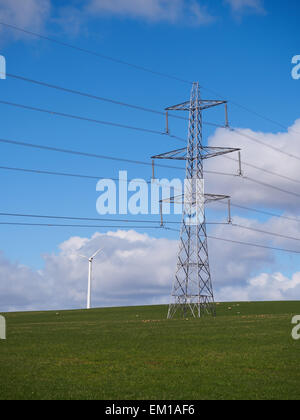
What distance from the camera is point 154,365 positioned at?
24.8m

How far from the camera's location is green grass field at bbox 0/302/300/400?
18953mm

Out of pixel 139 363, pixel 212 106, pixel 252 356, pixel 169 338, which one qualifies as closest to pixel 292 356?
pixel 252 356

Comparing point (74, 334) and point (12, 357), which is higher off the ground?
point (74, 334)

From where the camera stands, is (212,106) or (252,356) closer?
(252,356)

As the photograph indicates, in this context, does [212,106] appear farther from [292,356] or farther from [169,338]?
[292,356]

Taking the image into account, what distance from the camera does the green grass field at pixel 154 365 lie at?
19.0m

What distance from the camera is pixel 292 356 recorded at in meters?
27.5
